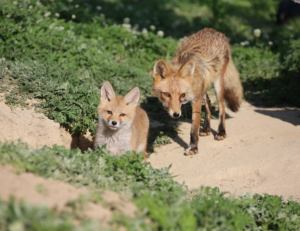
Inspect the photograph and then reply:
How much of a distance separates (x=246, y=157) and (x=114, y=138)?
2282 mm

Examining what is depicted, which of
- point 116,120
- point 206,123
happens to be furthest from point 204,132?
point 116,120

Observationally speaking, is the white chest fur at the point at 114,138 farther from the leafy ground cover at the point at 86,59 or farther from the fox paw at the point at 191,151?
the fox paw at the point at 191,151

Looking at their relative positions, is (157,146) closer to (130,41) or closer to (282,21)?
(130,41)

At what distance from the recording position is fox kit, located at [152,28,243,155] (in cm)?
482

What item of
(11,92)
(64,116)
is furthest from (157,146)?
(11,92)

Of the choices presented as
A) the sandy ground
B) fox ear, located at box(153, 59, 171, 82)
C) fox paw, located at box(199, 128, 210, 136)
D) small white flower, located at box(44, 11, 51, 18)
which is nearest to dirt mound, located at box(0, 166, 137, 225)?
the sandy ground

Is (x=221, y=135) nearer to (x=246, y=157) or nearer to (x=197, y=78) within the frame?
(x=246, y=157)

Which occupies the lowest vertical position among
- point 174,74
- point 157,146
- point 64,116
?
point 157,146

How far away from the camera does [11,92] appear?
5.00 m

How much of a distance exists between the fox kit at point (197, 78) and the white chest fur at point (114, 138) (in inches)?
31.3

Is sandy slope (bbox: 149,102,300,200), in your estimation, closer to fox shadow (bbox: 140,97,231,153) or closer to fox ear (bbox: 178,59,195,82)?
fox shadow (bbox: 140,97,231,153)

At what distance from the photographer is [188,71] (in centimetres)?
491

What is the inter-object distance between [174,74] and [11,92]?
8.75 feet

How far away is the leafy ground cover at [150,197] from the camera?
8.11 feet
